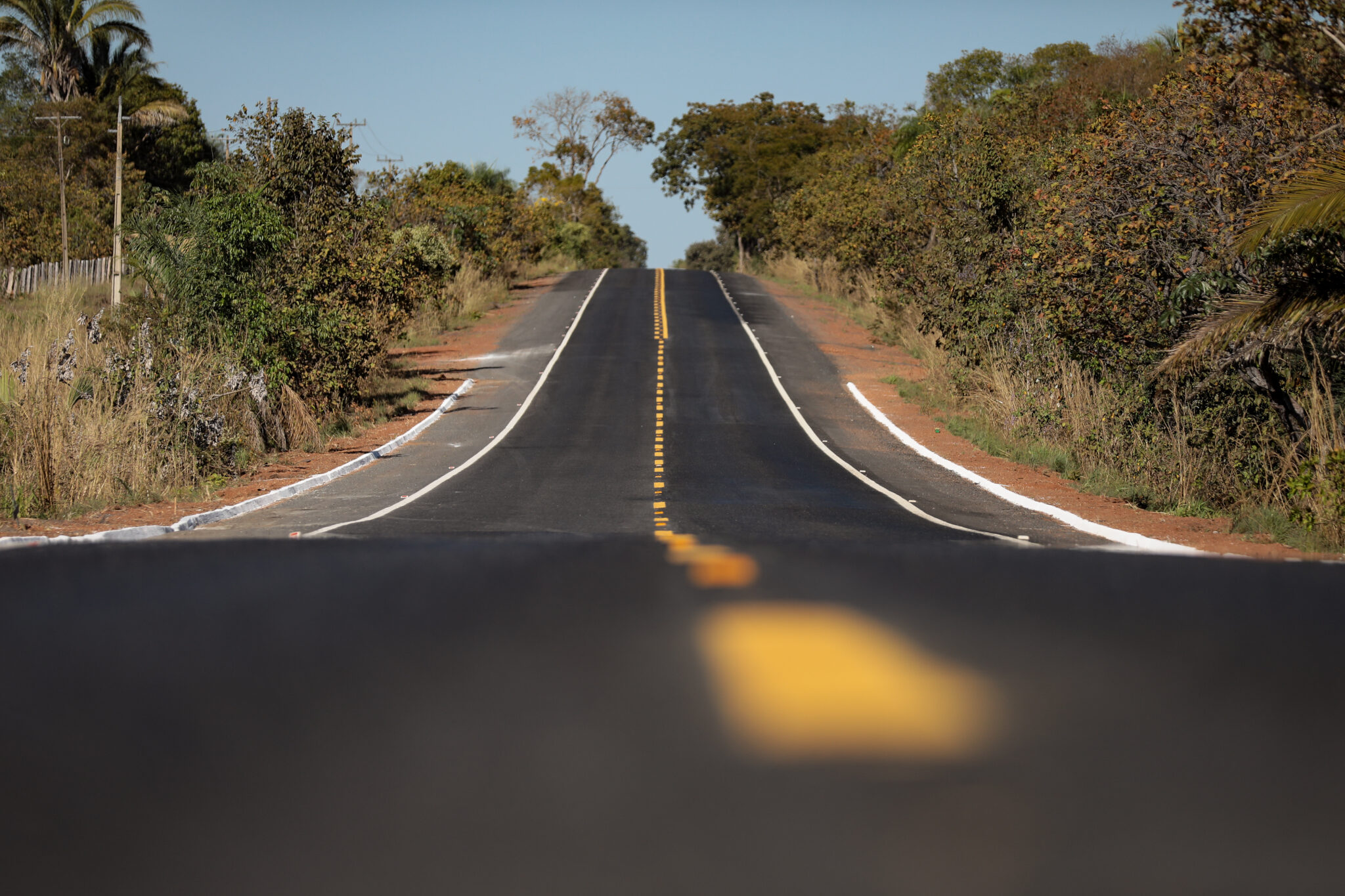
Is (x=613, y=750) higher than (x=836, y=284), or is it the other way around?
(x=836, y=284)

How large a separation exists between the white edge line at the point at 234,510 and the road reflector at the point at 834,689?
435 centimetres

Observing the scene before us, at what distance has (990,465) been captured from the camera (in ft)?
59.5

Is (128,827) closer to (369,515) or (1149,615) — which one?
(1149,615)

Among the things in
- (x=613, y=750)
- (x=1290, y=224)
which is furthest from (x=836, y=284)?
(x=613, y=750)

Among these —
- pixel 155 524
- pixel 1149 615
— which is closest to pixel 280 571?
pixel 1149 615

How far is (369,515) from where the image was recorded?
41.4 ft

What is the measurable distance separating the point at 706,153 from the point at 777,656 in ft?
263

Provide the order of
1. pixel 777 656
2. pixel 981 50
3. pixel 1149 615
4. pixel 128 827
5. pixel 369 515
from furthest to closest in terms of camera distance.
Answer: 1. pixel 981 50
2. pixel 369 515
3. pixel 1149 615
4. pixel 777 656
5. pixel 128 827

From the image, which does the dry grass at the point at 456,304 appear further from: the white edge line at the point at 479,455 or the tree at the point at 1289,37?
the tree at the point at 1289,37

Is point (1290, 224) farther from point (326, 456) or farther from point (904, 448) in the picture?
point (326, 456)

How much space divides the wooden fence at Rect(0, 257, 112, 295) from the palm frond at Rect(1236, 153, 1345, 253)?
123 ft

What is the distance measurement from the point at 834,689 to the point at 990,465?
14.7 meters

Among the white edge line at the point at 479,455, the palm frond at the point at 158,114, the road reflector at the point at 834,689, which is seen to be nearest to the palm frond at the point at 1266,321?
the road reflector at the point at 834,689

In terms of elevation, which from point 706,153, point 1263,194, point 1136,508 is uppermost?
point 706,153
